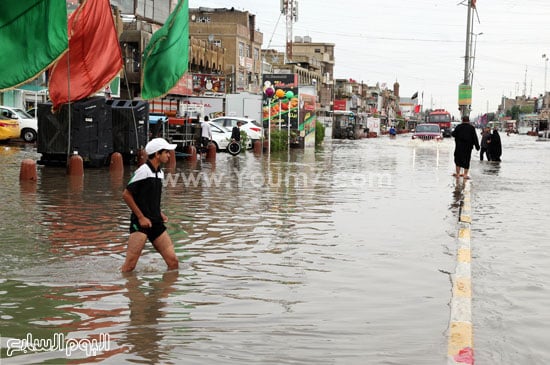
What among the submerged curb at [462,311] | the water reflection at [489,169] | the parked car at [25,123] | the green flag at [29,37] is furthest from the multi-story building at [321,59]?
the submerged curb at [462,311]

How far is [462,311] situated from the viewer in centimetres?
660

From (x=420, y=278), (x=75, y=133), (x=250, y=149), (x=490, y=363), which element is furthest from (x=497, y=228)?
(x=250, y=149)

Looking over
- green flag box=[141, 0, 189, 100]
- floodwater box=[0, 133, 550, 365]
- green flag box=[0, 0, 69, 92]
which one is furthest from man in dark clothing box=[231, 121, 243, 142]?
floodwater box=[0, 133, 550, 365]

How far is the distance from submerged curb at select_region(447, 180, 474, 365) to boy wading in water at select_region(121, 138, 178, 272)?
9.61ft

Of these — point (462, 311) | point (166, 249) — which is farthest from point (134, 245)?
point (462, 311)

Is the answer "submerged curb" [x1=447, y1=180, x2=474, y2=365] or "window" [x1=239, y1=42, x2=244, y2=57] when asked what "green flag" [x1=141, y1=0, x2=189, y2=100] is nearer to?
"submerged curb" [x1=447, y1=180, x2=474, y2=365]

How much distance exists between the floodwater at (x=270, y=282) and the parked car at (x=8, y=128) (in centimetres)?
2148

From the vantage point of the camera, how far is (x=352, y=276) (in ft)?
27.3

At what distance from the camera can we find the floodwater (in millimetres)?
5656

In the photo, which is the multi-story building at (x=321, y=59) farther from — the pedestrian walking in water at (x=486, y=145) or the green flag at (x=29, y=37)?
the green flag at (x=29, y=37)

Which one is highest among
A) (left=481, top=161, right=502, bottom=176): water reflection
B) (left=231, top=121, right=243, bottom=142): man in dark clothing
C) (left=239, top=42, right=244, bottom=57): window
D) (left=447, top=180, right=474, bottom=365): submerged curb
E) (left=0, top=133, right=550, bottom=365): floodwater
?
(left=239, top=42, right=244, bottom=57): window

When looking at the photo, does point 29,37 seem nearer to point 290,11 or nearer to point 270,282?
point 270,282

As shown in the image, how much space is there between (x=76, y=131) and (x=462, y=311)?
716 inches

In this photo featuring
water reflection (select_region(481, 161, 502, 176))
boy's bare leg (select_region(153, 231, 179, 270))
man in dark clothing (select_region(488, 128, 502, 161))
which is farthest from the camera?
man in dark clothing (select_region(488, 128, 502, 161))
